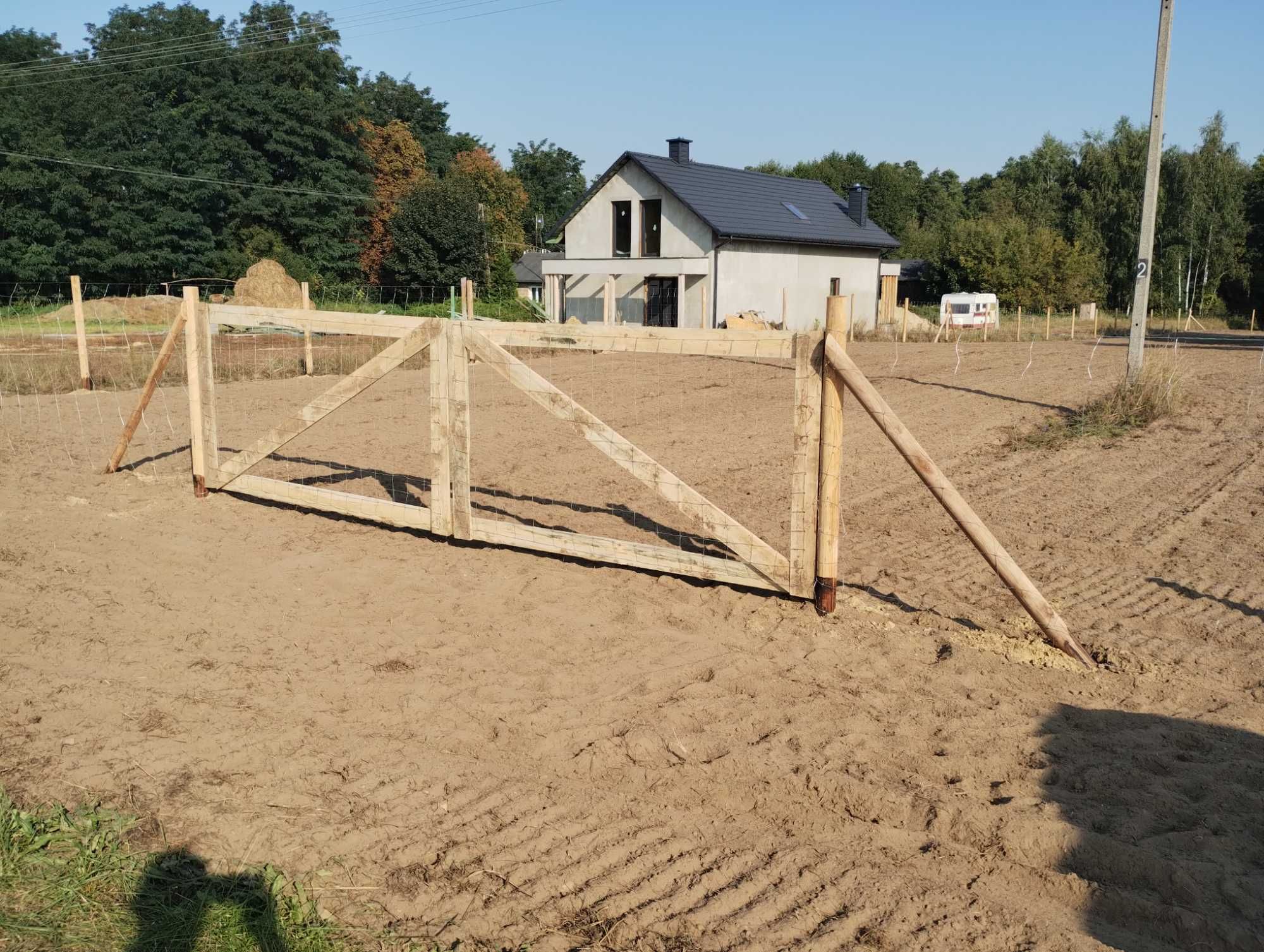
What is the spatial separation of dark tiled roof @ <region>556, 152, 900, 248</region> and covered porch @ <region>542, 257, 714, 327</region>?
1.69 metres

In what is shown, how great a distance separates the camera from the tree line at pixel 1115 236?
5006 cm

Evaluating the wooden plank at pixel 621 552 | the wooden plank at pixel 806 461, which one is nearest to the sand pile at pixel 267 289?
the wooden plank at pixel 621 552

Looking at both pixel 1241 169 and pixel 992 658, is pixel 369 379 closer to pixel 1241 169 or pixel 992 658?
pixel 992 658

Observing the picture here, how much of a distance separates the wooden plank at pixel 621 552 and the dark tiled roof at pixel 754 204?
2801 cm

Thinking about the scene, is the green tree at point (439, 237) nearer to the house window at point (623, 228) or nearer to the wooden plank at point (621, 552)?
the house window at point (623, 228)

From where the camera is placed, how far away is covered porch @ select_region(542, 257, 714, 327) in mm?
34562

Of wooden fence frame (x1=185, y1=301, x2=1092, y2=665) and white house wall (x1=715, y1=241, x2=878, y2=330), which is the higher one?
white house wall (x1=715, y1=241, x2=878, y2=330)

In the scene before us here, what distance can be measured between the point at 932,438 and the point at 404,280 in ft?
136

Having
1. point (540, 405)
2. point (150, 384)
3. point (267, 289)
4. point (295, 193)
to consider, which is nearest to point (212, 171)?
point (295, 193)

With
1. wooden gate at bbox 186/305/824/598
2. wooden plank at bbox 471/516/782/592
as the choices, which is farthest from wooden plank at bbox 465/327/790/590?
wooden plank at bbox 471/516/782/592

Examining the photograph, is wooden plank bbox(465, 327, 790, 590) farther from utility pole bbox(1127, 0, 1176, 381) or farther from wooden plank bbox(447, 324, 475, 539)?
utility pole bbox(1127, 0, 1176, 381)

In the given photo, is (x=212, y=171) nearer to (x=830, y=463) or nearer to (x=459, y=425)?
(x=459, y=425)

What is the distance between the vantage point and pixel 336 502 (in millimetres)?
7766

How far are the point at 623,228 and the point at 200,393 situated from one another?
30.3m
